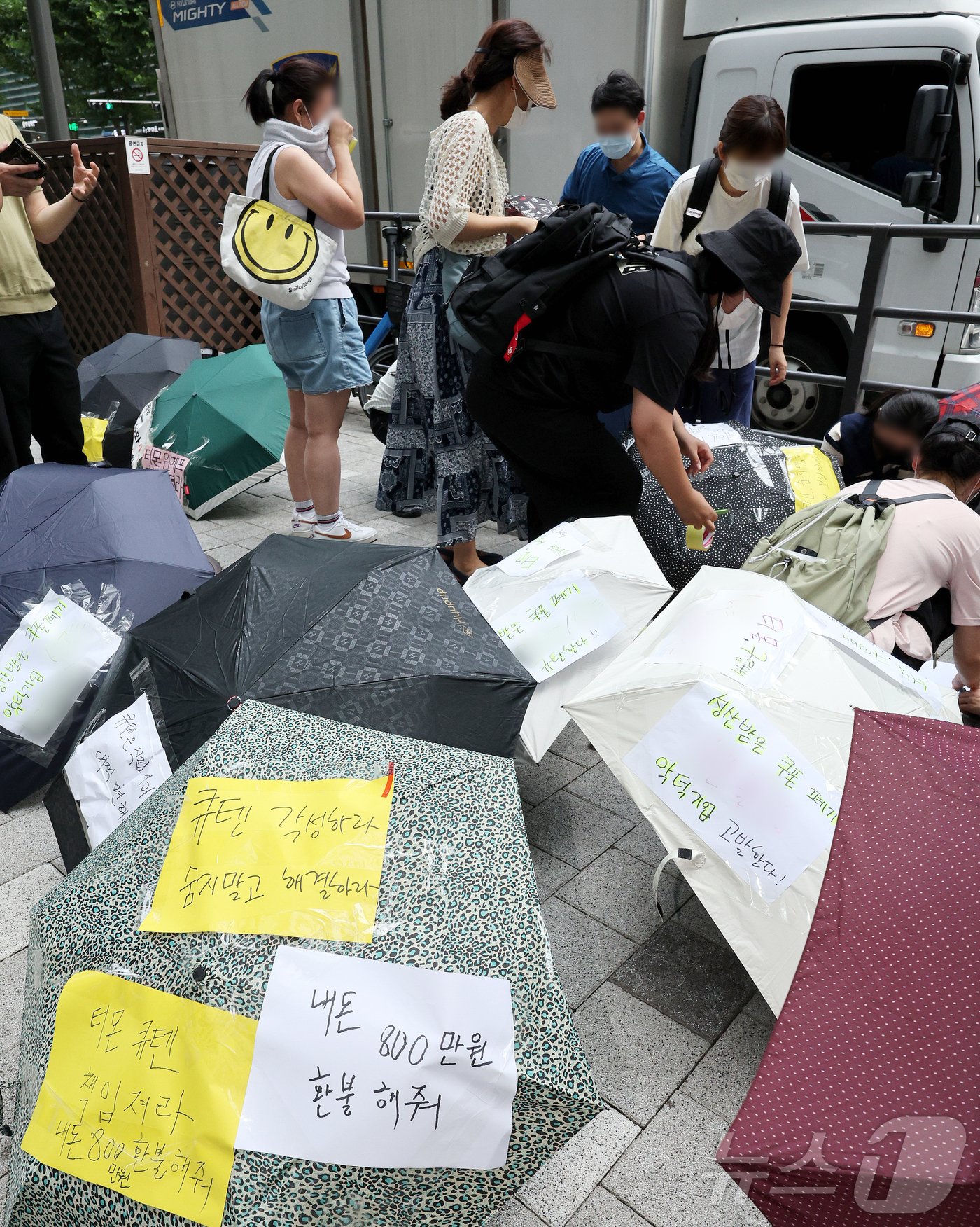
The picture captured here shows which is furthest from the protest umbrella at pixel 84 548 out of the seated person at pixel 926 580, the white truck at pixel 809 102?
the white truck at pixel 809 102

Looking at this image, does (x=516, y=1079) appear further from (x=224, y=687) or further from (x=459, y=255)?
(x=459, y=255)

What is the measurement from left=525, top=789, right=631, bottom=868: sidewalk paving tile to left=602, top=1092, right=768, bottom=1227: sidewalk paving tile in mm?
761

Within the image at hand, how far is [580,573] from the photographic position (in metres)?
2.36

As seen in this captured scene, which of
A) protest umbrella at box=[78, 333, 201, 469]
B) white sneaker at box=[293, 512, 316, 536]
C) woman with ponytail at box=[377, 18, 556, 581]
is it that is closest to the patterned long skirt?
woman with ponytail at box=[377, 18, 556, 581]

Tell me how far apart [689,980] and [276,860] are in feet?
4.01

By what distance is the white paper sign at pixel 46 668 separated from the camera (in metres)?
2.45

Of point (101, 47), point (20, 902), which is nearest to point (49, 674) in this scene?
point (20, 902)

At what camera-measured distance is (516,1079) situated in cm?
108

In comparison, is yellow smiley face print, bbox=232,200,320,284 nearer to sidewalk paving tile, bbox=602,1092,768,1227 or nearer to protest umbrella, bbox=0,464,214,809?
protest umbrella, bbox=0,464,214,809

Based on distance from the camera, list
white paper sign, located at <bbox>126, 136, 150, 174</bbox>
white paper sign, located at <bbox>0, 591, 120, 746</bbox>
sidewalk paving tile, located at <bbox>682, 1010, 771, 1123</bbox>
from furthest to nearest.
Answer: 1. white paper sign, located at <bbox>126, 136, 150, 174</bbox>
2. white paper sign, located at <bbox>0, 591, 120, 746</bbox>
3. sidewalk paving tile, located at <bbox>682, 1010, 771, 1123</bbox>

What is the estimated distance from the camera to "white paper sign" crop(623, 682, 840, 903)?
1628mm

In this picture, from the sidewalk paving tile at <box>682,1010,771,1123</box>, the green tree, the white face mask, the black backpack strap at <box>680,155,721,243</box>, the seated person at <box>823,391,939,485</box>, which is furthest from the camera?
the green tree

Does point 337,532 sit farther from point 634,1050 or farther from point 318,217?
point 634,1050

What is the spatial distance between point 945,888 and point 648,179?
13.1ft
